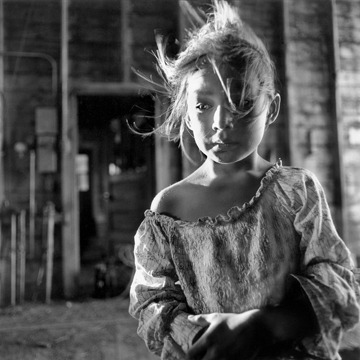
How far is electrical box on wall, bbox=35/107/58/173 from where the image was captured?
2.89 meters

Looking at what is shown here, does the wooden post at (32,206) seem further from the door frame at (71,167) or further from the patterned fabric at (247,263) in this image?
the patterned fabric at (247,263)

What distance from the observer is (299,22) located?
2.87 meters

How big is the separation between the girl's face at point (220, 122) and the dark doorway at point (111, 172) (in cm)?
179

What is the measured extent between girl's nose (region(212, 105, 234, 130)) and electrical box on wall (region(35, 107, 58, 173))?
2.68 meters

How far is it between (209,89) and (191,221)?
15 centimetres

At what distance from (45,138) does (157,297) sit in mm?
2671

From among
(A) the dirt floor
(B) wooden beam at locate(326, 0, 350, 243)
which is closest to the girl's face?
(A) the dirt floor

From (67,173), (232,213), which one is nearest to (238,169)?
(232,213)

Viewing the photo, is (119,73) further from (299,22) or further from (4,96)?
(299,22)

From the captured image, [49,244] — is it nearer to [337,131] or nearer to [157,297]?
[337,131]

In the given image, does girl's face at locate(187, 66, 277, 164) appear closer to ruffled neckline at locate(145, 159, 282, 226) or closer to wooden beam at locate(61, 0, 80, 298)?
ruffled neckline at locate(145, 159, 282, 226)

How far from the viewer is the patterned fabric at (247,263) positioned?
15.8 inches

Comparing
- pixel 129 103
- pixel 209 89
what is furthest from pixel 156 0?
pixel 209 89

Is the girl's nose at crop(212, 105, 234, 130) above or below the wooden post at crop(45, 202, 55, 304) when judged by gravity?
above
